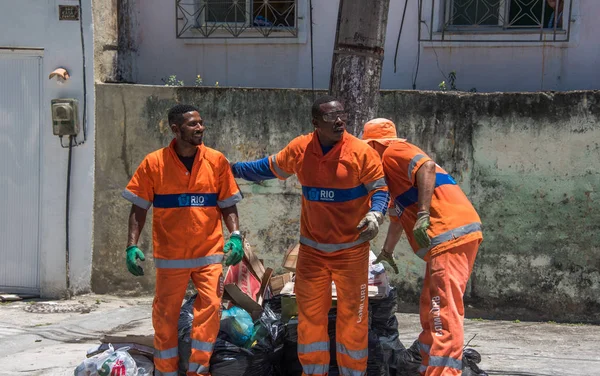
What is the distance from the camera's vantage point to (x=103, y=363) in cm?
490

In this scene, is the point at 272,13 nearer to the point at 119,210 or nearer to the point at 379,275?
the point at 119,210

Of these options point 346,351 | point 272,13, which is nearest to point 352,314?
point 346,351

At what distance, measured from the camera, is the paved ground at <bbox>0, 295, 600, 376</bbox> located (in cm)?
569

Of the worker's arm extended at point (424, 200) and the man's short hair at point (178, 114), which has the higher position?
the man's short hair at point (178, 114)

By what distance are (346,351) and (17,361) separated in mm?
2737

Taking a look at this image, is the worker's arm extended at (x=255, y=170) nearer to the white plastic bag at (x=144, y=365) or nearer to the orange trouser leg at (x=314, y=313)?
the orange trouser leg at (x=314, y=313)

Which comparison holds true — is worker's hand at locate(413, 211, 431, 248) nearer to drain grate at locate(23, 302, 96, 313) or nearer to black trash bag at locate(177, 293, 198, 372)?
black trash bag at locate(177, 293, 198, 372)

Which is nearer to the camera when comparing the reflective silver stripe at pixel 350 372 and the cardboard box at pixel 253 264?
the reflective silver stripe at pixel 350 372

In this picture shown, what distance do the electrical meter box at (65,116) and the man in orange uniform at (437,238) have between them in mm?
3959

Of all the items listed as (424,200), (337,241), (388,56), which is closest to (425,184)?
(424,200)

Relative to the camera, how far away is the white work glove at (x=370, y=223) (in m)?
4.53

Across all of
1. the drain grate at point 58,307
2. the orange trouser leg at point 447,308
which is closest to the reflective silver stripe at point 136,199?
the orange trouser leg at point 447,308

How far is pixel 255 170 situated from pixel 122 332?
2.50 m

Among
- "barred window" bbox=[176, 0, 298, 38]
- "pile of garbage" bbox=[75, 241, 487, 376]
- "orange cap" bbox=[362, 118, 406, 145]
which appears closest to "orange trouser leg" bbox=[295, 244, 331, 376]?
Answer: "pile of garbage" bbox=[75, 241, 487, 376]
